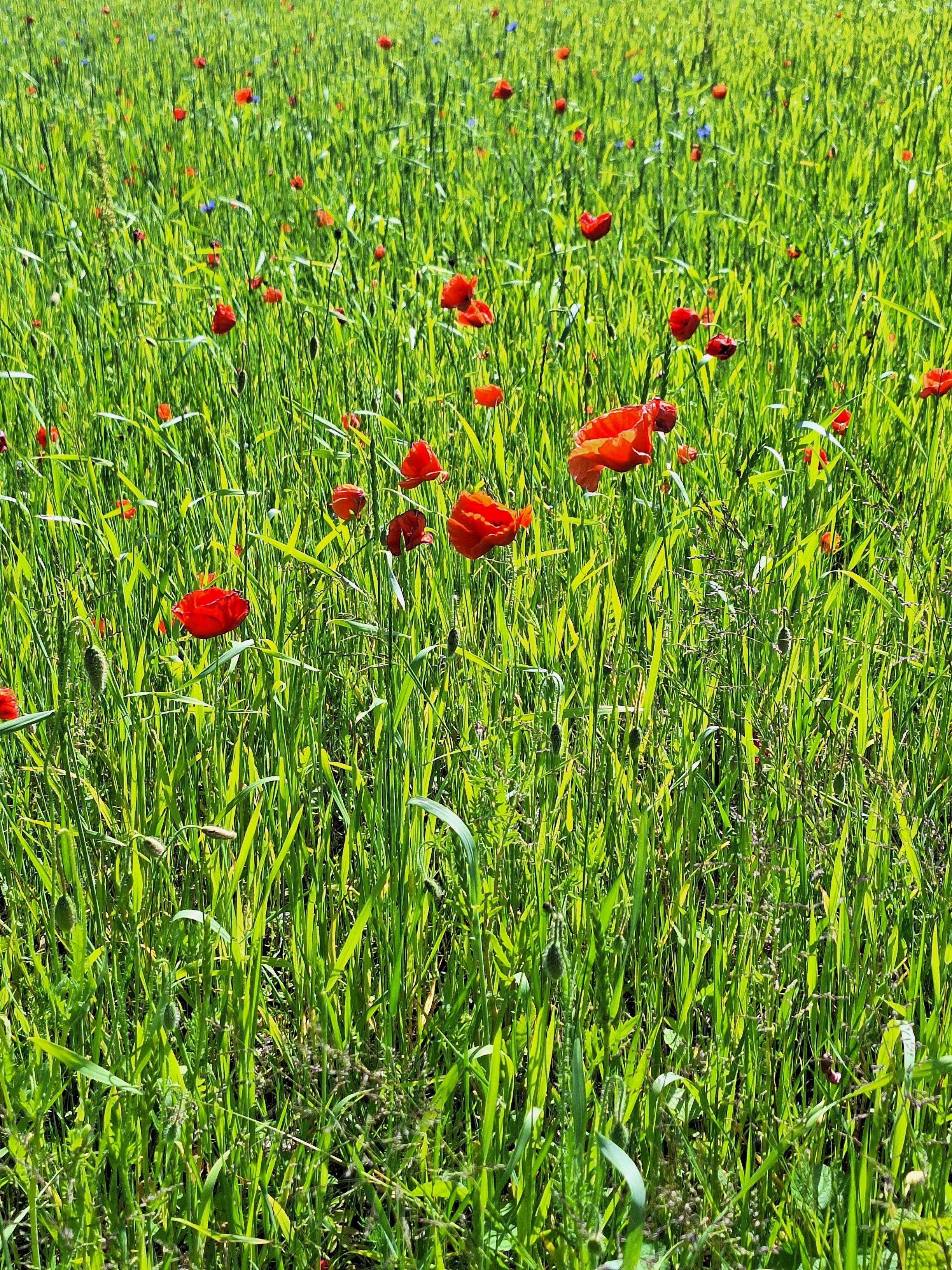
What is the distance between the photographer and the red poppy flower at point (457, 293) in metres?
2.27

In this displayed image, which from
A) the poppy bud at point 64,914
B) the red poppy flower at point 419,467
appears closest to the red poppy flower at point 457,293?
the red poppy flower at point 419,467

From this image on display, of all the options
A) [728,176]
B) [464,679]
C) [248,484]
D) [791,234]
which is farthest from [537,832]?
[728,176]

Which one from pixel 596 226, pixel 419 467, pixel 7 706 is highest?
pixel 596 226

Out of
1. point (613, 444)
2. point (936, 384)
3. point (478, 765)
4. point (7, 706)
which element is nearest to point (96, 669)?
point (7, 706)

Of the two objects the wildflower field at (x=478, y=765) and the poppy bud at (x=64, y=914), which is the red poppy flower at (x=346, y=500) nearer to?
the wildflower field at (x=478, y=765)

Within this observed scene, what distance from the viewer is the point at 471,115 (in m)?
5.86

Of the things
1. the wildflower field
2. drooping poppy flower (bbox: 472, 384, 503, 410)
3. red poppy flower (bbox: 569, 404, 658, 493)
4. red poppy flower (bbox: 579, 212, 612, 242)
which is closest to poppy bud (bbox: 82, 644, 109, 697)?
the wildflower field

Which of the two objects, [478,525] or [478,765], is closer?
[478,765]

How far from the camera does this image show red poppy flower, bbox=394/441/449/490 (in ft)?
5.20

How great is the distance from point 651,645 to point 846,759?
0.37 metres

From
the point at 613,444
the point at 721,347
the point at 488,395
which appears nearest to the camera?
the point at 613,444

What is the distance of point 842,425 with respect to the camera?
2357mm

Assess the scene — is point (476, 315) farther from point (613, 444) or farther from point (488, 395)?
point (613, 444)

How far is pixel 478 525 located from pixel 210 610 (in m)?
0.35
